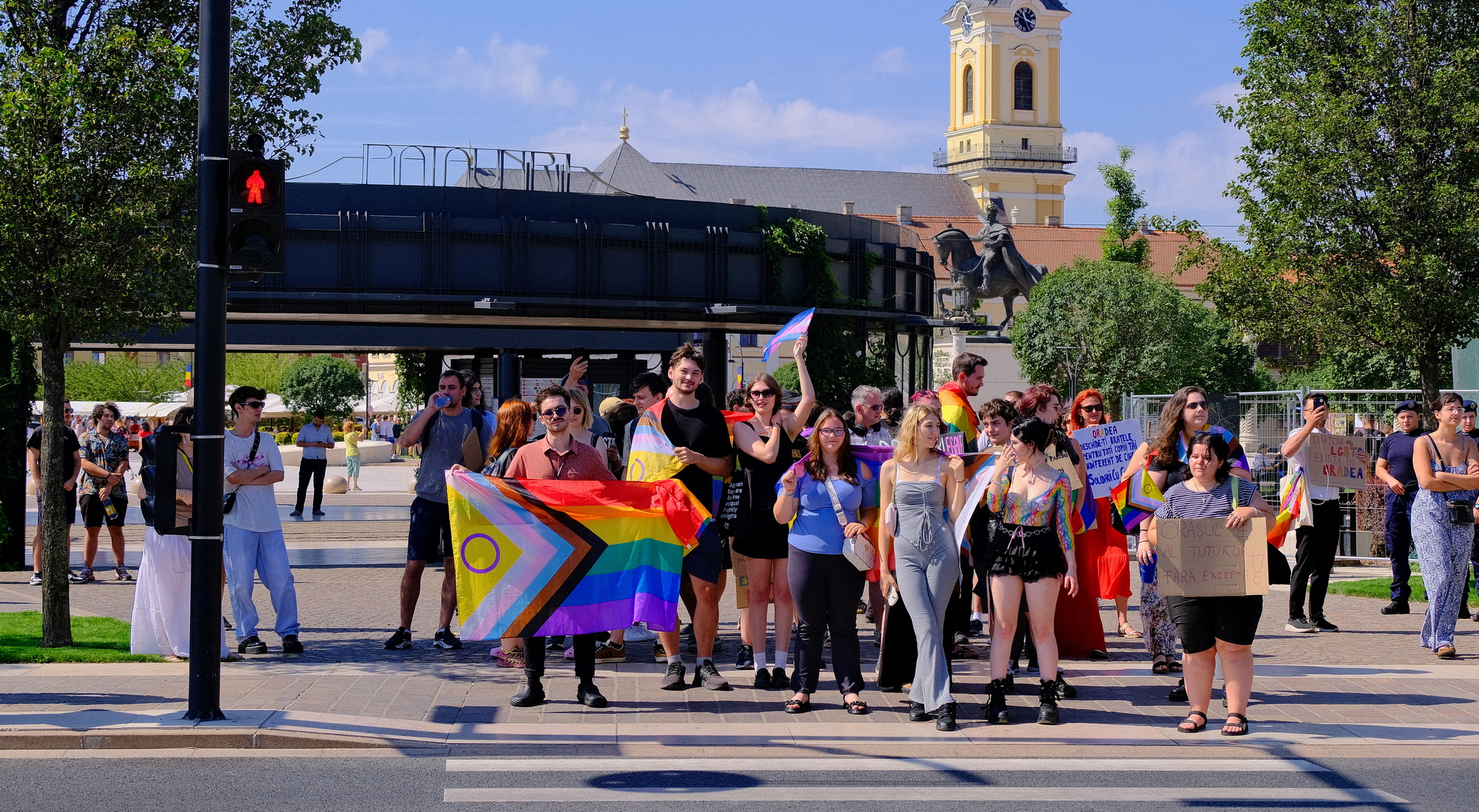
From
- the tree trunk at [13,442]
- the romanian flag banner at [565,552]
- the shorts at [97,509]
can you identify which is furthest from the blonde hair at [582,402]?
the tree trunk at [13,442]

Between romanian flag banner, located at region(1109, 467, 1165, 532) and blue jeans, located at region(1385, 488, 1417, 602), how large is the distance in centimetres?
396

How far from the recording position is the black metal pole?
752cm

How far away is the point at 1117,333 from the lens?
6278 cm

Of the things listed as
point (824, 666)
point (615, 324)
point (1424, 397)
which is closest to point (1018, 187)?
point (615, 324)

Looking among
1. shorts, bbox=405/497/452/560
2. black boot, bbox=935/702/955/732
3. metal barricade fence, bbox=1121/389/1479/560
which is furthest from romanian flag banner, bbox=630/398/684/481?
metal barricade fence, bbox=1121/389/1479/560

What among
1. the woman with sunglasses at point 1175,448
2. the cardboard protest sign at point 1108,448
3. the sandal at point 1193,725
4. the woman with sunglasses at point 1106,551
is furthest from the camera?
the cardboard protest sign at point 1108,448

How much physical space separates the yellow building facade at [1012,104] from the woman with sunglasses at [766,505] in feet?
374

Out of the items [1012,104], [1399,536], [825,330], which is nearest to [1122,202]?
[1012,104]

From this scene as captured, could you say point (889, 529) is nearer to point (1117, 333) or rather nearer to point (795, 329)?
point (795, 329)

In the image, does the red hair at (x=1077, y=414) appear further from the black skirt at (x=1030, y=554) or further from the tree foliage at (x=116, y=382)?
the tree foliage at (x=116, y=382)

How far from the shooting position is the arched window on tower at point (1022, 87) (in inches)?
4862

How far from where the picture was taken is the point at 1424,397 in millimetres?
Answer: 17828

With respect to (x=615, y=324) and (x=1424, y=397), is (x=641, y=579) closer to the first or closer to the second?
(x=1424, y=397)

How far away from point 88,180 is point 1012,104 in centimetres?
11965
